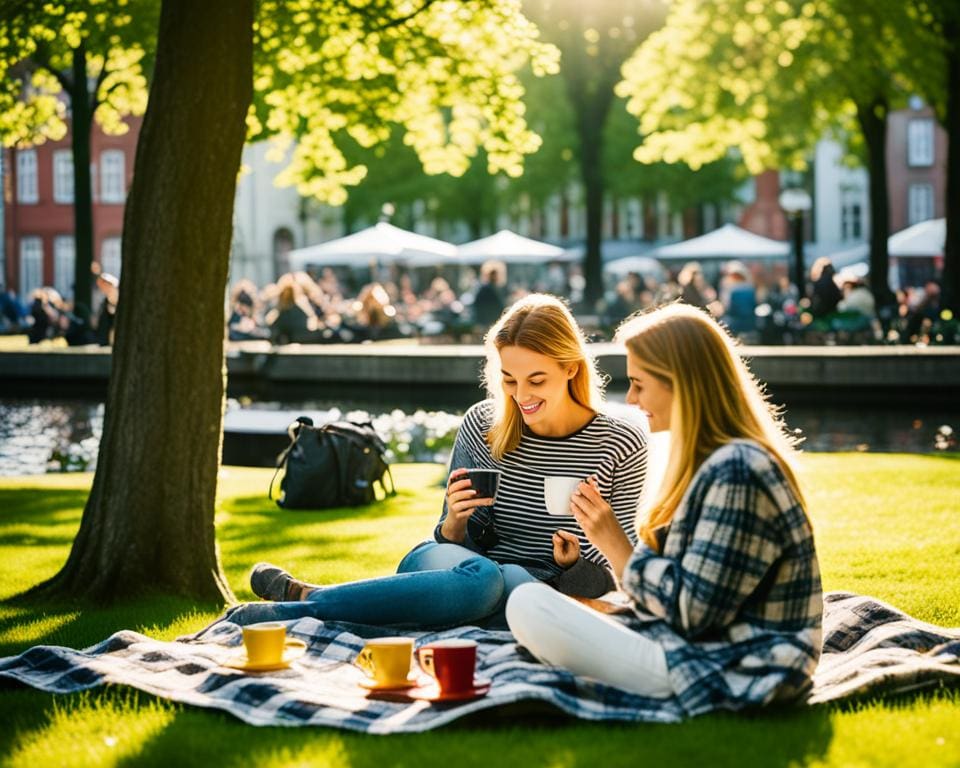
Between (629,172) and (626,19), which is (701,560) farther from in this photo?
(629,172)

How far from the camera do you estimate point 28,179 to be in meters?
60.0

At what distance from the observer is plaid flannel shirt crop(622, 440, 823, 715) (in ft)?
14.0

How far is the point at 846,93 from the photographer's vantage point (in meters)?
27.7

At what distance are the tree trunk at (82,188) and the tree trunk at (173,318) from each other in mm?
21032

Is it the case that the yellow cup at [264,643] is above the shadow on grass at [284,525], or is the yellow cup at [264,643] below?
above

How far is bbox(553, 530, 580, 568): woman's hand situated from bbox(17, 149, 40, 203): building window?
189 feet

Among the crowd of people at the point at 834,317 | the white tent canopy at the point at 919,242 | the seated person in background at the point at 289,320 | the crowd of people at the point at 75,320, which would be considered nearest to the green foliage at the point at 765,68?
the crowd of people at the point at 834,317

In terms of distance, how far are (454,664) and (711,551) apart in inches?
34.3

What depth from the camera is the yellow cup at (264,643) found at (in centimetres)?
501

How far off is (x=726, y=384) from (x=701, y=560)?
1.71 ft

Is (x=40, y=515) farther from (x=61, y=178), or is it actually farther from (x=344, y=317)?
(x=61, y=178)

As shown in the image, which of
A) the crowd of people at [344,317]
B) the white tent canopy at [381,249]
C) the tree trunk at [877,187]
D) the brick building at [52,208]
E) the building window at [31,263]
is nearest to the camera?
the crowd of people at [344,317]

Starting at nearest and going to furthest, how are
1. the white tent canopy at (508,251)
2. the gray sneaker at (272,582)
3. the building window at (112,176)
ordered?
1. the gray sneaker at (272,582)
2. the white tent canopy at (508,251)
3. the building window at (112,176)

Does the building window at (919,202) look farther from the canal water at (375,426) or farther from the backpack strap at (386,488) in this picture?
the backpack strap at (386,488)
